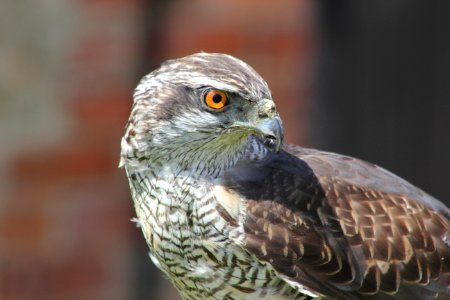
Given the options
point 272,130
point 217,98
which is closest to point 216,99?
point 217,98

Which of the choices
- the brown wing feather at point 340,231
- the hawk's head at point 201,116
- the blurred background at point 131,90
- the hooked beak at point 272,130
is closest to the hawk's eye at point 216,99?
the hawk's head at point 201,116

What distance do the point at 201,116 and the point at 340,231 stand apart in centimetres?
60

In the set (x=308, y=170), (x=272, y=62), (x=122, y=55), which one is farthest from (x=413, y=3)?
(x=308, y=170)

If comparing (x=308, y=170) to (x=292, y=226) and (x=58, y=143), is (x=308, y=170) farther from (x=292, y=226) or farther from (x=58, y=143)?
(x=58, y=143)

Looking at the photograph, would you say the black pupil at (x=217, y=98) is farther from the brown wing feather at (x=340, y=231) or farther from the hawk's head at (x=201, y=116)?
the brown wing feather at (x=340, y=231)

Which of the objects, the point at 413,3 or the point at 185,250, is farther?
the point at 413,3

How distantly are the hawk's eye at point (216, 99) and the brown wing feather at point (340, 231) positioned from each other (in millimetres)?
251

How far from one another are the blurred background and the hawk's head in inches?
80.6

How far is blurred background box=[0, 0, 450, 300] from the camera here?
6980 mm

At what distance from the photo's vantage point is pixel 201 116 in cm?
477

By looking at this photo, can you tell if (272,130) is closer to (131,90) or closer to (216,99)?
(216,99)

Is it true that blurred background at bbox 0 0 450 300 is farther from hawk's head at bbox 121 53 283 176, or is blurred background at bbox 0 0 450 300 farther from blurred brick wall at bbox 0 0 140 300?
hawk's head at bbox 121 53 283 176

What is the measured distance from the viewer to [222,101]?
4.74 m

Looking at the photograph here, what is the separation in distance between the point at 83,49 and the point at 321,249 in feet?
8.35
